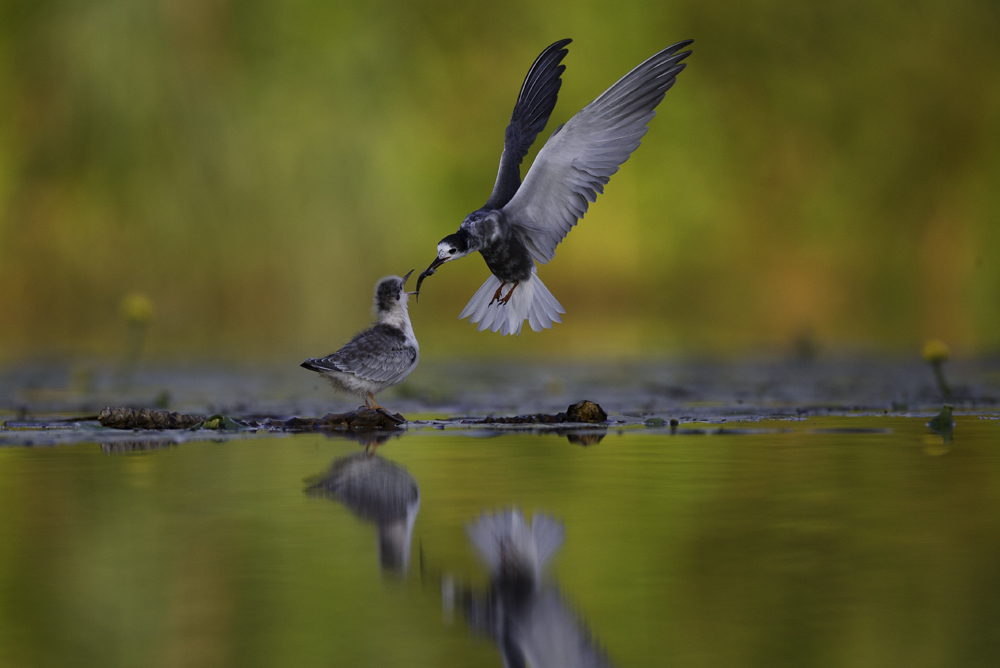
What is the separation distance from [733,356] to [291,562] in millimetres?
10063

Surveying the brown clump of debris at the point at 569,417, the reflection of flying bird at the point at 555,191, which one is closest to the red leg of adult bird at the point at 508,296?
the reflection of flying bird at the point at 555,191

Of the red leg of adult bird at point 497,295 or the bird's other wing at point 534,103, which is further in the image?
the bird's other wing at point 534,103

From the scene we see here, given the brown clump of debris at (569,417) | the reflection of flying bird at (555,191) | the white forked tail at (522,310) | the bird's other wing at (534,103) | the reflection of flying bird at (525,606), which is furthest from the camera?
the bird's other wing at (534,103)

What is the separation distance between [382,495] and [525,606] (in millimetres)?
1513

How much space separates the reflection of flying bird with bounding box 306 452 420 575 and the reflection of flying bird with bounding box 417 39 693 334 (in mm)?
1267

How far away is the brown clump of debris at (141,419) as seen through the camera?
A: 638 centimetres

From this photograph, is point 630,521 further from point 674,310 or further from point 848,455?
point 674,310

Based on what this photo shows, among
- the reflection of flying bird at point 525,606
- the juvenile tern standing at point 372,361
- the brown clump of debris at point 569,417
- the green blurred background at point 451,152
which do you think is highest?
the green blurred background at point 451,152

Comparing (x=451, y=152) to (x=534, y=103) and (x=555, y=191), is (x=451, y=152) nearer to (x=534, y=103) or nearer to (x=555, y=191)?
(x=534, y=103)

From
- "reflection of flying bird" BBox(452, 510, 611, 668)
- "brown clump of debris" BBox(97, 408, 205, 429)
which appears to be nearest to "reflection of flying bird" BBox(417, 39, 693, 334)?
"brown clump of debris" BBox(97, 408, 205, 429)

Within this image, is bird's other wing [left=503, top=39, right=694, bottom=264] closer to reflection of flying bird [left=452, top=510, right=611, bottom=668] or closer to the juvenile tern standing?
the juvenile tern standing

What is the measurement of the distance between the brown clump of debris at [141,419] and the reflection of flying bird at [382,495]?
1395 millimetres

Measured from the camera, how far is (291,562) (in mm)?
3268

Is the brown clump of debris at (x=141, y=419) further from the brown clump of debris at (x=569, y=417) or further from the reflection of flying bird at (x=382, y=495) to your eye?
the brown clump of debris at (x=569, y=417)
